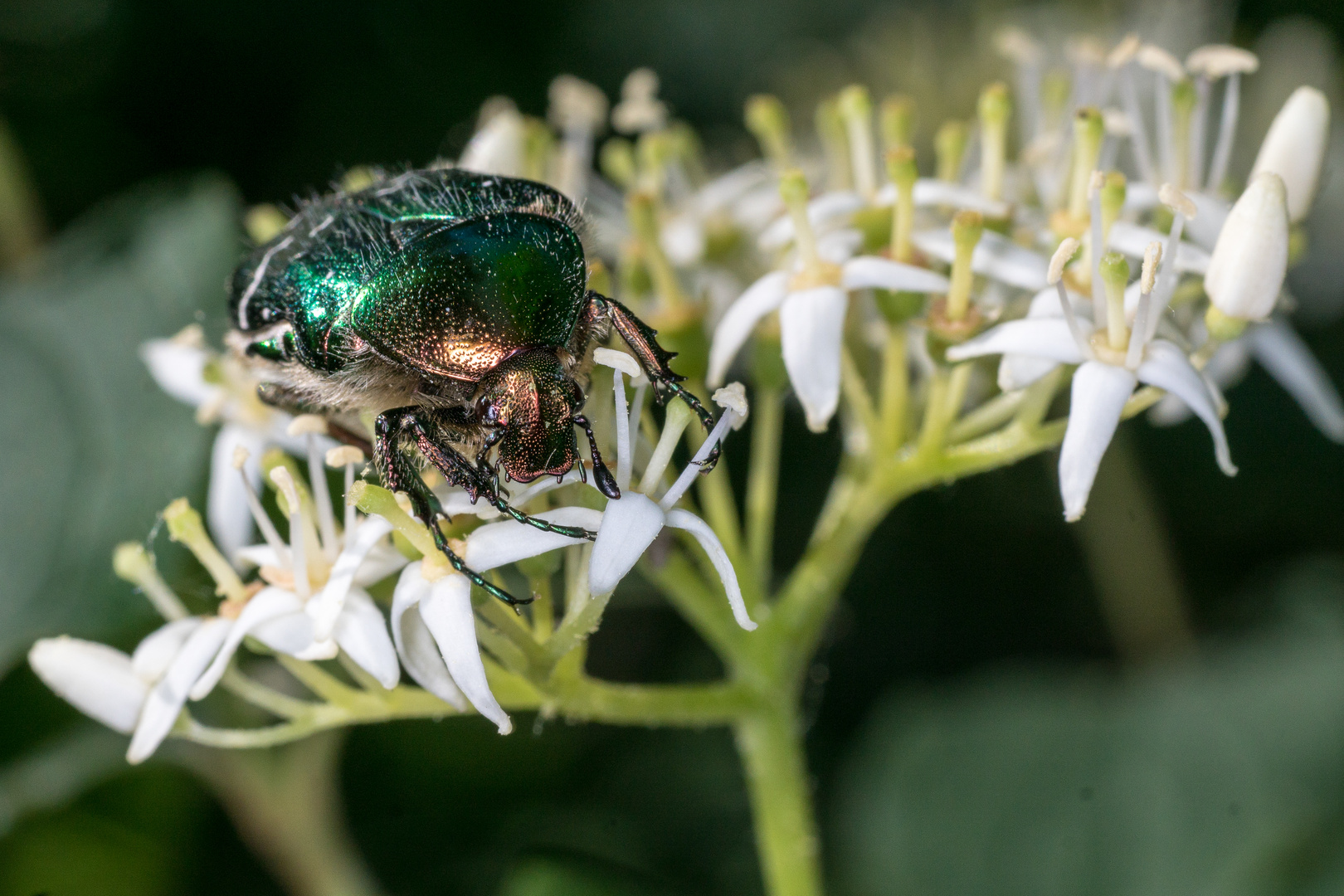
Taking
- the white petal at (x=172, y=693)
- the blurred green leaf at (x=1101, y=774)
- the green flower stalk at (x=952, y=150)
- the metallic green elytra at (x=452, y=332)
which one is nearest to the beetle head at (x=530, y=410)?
the metallic green elytra at (x=452, y=332)

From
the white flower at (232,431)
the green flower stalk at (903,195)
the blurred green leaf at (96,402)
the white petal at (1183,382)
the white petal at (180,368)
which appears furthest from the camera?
the blurred green leaf at (96,402)

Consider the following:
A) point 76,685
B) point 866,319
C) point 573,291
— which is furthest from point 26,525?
Answer: point 866,319

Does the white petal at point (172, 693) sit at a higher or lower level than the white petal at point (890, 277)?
lower

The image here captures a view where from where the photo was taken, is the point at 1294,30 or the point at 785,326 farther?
the point at 1294,30

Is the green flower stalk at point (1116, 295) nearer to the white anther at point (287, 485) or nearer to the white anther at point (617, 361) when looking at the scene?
the white anther at point (617, 361)

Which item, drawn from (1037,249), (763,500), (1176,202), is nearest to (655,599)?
(763,500)

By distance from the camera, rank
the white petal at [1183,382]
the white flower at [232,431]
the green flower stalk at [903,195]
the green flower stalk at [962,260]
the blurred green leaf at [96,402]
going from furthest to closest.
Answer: the blurred green leaf at [96,402] < the white flower at [232,431] < the green flower stalk at [903,195] < the green flower stalk at [962,260] < the white petal at [1183,382]

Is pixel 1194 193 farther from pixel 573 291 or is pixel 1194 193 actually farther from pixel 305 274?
pixel 305 274

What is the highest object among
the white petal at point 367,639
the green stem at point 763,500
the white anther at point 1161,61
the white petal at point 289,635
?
the white anther at point 1161,61
